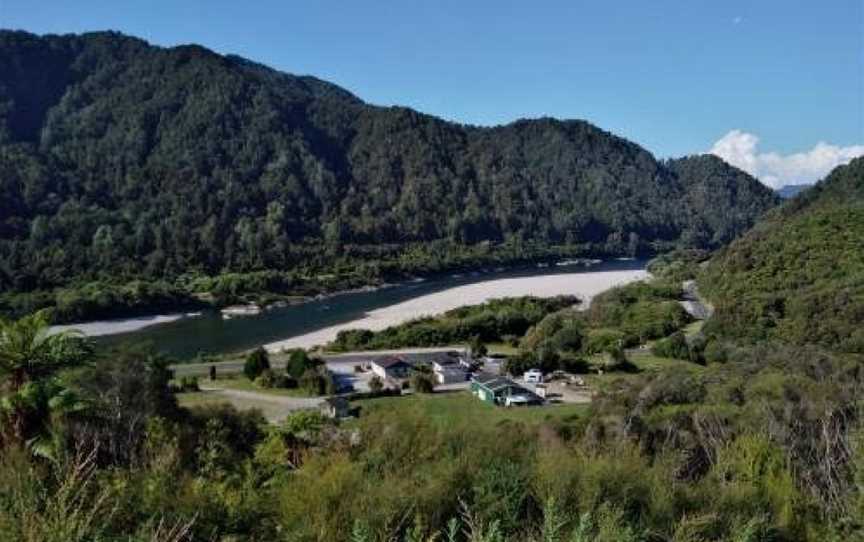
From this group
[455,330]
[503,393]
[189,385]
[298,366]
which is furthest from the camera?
[455,330]

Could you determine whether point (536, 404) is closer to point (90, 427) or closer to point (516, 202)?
point (90, 427)

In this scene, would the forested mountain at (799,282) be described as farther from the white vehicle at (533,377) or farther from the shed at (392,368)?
the shed at (392,368)

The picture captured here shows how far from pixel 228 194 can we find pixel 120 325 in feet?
252

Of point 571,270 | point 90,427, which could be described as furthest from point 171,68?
point 90,427

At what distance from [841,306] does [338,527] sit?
46015 millimetres

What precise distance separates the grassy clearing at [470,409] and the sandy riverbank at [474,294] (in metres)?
18.3

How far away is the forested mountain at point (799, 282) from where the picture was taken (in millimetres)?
44844

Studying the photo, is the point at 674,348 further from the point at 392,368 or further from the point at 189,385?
the point at 189,385

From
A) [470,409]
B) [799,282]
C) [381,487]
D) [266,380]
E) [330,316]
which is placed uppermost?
[381,487]

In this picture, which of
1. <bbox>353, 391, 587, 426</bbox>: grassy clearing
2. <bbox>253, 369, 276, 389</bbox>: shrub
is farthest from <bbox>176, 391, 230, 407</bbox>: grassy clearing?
<bbox>353, 391, 587, 426</bbox>: grassy clearing

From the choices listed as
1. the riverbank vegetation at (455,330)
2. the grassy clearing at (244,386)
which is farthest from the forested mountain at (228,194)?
the grassy clearing at (244,386)

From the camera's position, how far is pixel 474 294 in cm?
7950

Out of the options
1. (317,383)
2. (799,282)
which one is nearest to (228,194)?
(799,282)

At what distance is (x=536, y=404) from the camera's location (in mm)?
33156
